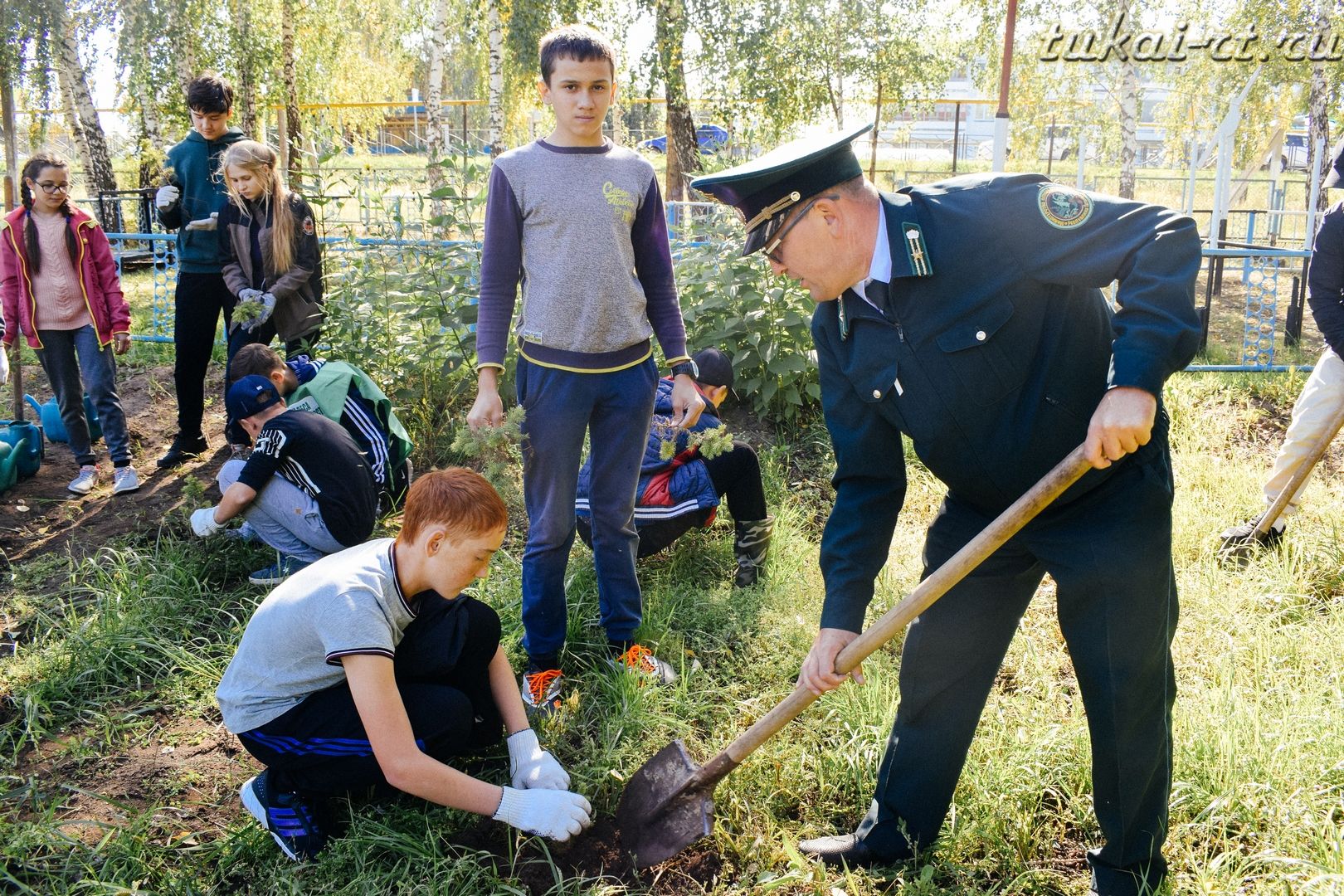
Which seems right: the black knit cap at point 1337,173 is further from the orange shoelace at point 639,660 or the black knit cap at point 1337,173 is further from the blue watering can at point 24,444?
the blue watering can at point 24,444

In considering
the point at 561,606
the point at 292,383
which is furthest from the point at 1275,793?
the point at 292,383

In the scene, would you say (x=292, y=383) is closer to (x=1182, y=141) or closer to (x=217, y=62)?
(x=217, y=62)

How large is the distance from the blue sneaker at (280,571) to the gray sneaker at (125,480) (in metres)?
1.44

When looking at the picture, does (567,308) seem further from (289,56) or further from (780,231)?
(289,56)

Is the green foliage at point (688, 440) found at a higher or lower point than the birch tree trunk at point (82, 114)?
lower

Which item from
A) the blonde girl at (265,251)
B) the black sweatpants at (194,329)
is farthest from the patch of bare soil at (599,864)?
the black sweatpants at (194,329)

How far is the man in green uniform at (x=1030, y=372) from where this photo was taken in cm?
186

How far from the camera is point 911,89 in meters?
15.8

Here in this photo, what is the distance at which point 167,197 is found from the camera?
16.1ft

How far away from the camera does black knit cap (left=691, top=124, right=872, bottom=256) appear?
74.6 inches

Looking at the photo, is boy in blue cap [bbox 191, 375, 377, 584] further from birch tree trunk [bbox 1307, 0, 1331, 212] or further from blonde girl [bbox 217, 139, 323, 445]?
birch tree trunk [bbox 1307, 0, 1331, 212]

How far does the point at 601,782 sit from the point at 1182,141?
2453cm

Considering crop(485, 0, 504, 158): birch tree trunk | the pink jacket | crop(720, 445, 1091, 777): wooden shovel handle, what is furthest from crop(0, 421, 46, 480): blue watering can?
crop(485, 0, 504, 158): birch tree trunk

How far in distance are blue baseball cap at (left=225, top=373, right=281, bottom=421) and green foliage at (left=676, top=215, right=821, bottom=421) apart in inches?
87.0
